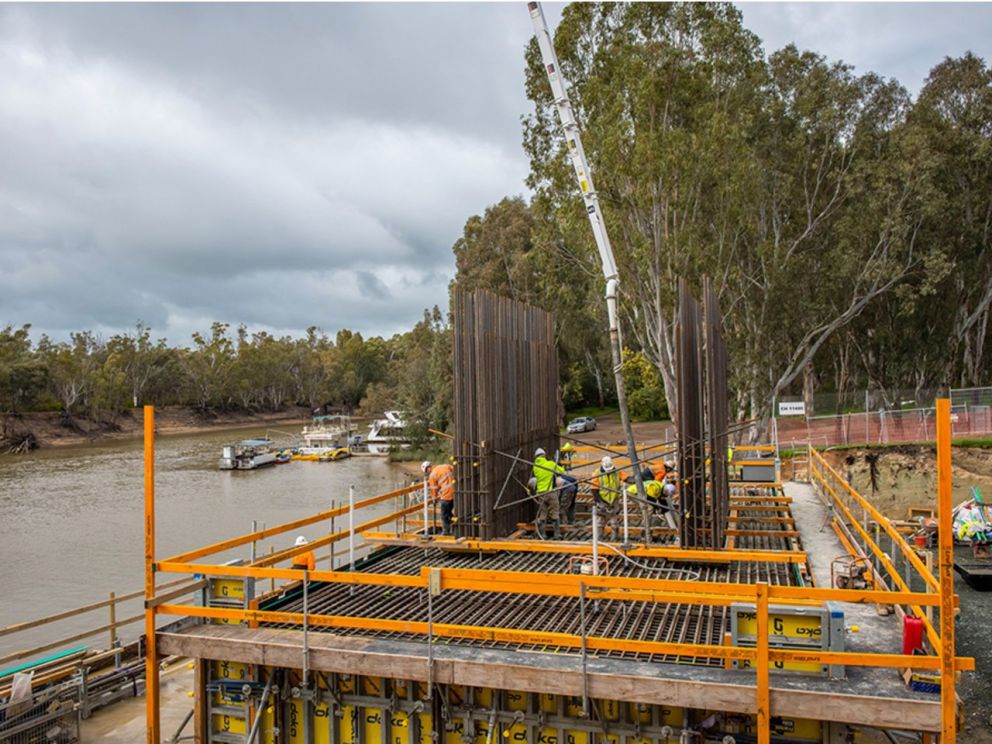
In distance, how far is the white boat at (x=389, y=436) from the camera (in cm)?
6172

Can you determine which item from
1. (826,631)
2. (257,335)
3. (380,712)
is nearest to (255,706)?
(380,712)

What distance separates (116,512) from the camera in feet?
122

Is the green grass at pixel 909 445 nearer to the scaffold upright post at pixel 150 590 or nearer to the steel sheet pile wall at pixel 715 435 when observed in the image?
the steel sheet pile wall at pixel 715 435

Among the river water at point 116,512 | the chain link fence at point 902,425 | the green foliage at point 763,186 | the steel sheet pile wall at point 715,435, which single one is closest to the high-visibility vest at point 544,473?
the steel sheet pile wall at point 715,435

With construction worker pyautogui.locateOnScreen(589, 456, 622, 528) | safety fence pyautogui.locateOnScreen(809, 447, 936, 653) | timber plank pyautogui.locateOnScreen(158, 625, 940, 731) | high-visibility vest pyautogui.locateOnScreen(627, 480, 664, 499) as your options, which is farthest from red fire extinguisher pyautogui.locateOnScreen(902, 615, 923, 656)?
high-visibility vest pyautogui.locateOnScreen(627, 480, 664, 499)

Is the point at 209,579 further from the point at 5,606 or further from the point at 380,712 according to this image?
the point at 5,606

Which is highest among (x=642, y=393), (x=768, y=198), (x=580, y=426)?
(x=768, y=198)

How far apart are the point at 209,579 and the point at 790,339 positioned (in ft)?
112

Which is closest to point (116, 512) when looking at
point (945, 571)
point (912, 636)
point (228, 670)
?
point (228, 670)

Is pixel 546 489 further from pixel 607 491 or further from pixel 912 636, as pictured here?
pixel 912 636

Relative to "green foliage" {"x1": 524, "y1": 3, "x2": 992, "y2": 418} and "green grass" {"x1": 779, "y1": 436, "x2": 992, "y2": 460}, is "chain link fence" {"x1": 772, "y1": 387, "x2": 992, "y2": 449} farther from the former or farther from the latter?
"green foliage" {"x1": 524, "y1": 3, "x2": 992, "y2": 418}

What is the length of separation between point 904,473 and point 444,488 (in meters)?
27.6

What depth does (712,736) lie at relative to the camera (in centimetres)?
741

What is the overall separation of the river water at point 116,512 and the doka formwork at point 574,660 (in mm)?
13004
